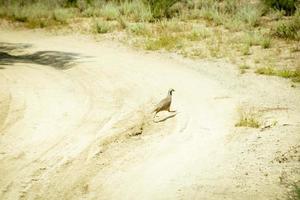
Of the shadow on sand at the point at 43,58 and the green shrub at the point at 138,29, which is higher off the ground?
the green shrub at the point at 138,29

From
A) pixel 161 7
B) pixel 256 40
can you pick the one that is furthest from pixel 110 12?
pixel 256 40

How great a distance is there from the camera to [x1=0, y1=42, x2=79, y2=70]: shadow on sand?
13352 millimetres

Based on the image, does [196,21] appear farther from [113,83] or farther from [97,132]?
[97,132]

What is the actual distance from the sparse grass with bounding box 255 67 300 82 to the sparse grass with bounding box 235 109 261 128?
A: 114 inches

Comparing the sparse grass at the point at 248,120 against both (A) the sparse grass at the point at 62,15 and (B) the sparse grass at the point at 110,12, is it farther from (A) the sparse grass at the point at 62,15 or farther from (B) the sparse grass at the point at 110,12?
(A) the sparse grass at the point at 62,15

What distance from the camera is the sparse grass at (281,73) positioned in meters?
11.3

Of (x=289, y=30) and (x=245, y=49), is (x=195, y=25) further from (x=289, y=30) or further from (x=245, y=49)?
(x=245, y=49)

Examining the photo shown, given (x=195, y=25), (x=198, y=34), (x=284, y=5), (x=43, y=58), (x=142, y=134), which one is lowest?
(x=142, y=134)

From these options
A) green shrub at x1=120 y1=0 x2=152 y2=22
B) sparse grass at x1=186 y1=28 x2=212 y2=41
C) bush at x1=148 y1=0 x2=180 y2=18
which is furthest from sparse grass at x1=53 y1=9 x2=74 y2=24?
sparse grass at x1=186 y1=28 x2=212 y2=41

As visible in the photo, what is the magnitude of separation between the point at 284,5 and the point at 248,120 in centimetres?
1135

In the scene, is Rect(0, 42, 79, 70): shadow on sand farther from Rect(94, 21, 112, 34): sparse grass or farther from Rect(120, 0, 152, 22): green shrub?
Rect(120, 0, 152, 22): green shrub

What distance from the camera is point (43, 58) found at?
14195mm

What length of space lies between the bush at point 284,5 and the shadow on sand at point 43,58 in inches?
344

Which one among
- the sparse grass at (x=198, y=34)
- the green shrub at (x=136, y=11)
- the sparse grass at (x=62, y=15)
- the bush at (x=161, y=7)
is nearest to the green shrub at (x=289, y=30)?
the sparse grass at (x=198, y=34)
